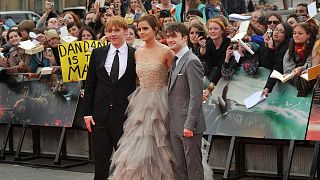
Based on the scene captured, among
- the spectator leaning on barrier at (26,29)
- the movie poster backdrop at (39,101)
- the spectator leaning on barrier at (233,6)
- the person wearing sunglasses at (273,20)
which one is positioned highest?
the person wearing sunglasses at (273,20)

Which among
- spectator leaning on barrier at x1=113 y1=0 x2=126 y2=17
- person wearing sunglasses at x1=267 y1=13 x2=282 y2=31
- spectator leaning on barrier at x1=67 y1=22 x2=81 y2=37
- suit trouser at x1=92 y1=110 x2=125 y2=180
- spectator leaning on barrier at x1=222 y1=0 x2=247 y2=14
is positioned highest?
person wearing sunglasses at x1=267 y1=13 x2=282 y2=31

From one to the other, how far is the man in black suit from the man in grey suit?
682 mm

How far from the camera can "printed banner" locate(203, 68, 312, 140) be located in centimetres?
933

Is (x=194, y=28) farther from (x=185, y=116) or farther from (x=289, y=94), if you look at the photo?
(x=185, y=116)

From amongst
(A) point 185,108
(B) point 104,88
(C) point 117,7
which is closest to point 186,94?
(A) point 185,108

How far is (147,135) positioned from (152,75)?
0.63 m

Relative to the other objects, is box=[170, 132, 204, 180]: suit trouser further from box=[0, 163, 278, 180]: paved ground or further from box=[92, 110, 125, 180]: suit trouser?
box=[0, 163, 278, 180]: paved ground

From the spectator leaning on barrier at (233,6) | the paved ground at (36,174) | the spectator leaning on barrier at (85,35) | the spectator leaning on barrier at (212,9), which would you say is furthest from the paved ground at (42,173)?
the spectator leaning on barrier at (233,6)

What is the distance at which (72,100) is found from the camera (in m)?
11.5

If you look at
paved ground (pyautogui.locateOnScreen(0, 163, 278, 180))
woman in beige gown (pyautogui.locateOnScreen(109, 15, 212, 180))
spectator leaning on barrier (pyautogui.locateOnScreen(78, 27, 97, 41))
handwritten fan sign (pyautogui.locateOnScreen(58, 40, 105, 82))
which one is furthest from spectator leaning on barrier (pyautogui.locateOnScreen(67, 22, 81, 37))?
woman in beige gown (pyautogui.locateOnScreen(109, 15, 212, 180))

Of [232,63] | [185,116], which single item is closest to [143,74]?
[185,116]

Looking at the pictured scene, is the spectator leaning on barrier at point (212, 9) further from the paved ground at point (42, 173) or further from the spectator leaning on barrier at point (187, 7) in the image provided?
the paved ground at point (42, 173)

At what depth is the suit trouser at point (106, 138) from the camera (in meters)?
8.29

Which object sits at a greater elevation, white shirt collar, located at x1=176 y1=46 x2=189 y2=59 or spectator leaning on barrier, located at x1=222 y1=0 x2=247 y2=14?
white shirt collar, located at x1=176 y1=46 x2=189 y2=59
